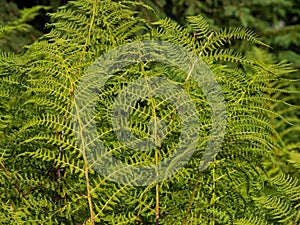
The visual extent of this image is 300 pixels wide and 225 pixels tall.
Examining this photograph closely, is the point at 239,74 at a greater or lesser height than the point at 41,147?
greater

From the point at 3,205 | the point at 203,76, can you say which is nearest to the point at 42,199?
the point at 3,205

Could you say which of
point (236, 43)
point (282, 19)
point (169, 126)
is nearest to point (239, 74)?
point (169, 126)

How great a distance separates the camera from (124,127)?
1154 millimetres

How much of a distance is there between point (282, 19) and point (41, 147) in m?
4.05

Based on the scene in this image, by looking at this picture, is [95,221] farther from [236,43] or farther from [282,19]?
[282,19]

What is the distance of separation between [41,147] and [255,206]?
A: 1.54 ft

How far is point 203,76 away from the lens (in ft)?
3.95

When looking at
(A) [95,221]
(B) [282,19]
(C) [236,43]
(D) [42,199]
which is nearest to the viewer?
(A) [95,221]

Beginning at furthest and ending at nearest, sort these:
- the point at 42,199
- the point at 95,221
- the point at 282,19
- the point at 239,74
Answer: the point at 282,19
the point at 239,74
the point at 42,199
the point at 95,221

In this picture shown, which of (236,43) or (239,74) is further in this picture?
(236,43)

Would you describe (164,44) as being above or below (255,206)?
above

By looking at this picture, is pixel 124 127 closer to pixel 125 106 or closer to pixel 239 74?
pixel 125 106

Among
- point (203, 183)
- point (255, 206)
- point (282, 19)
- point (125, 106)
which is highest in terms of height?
point (125, 106)

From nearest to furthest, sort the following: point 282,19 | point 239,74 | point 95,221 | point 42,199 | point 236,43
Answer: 1. point 95,221
2. point 42,199
3. point 239,74
4. point 236,43
5. point 282,19
